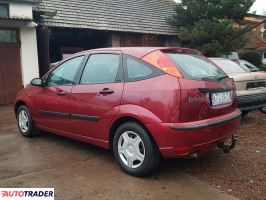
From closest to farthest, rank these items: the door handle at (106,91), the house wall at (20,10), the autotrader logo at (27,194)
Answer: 1. the autotrader logo at (27,194)
2. the door handle at (106,91)
3. the house wall at (20,10)

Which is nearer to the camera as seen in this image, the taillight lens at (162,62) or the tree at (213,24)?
A: the taillight lens at (162,62)

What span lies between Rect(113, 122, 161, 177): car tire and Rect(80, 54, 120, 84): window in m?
0.75

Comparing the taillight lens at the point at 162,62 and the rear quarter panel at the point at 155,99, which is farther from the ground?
the taillight lens at the point at 162,62

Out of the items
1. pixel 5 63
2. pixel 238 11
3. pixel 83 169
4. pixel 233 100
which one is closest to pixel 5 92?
pixel 5 63

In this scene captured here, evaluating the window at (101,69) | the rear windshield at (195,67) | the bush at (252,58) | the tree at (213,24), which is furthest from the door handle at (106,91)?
the bush at (252,58)

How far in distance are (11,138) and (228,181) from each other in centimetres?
415

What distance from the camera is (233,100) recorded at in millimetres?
4934

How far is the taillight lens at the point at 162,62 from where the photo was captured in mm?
4215

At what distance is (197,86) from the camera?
4.17 metres

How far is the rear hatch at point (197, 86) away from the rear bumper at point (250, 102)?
85.6 inches

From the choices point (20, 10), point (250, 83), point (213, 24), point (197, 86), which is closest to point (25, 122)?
point (197, 86)

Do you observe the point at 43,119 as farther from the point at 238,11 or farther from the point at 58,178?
the point at 238,11

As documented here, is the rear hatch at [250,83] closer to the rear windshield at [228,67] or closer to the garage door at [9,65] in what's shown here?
the rear windshield at [228,67]

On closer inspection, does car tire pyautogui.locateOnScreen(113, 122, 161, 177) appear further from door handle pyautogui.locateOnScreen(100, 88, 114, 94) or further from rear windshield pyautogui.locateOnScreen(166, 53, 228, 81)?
rear windshield pyautogui.locateOnScreen(166, 53, 228, 81)
